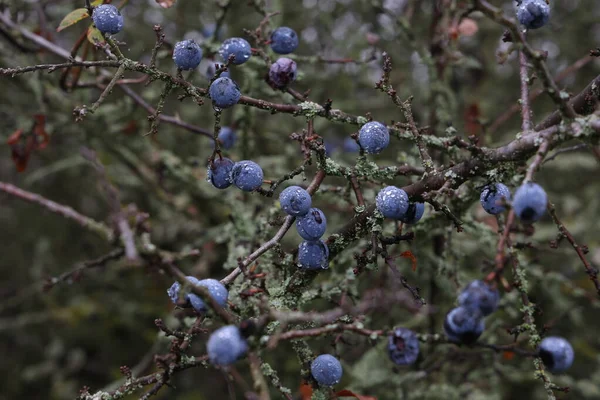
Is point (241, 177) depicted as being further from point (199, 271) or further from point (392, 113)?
point (392, 113)

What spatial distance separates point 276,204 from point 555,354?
2.71 feet

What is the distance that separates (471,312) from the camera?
894mm

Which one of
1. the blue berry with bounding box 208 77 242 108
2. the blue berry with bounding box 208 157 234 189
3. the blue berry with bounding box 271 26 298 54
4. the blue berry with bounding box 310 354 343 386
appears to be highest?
the blue berry with bounding box 271 26 298 54

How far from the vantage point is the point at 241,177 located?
46.8 inches

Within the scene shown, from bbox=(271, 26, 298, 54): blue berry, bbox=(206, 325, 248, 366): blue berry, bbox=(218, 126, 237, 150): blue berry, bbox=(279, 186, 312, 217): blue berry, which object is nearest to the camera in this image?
bbox=(206, 325, 248, 366): blue berry

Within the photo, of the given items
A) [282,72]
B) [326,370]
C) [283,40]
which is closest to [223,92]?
[282,72]

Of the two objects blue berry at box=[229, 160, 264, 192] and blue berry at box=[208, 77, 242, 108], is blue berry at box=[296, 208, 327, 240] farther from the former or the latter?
blue berry at box=[208, 77, 242, 108]

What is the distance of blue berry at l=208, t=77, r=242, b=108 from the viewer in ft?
3.77

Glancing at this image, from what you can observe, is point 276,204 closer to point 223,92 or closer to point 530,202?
point 223,92

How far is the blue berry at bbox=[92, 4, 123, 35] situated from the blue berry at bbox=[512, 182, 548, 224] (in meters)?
0.94

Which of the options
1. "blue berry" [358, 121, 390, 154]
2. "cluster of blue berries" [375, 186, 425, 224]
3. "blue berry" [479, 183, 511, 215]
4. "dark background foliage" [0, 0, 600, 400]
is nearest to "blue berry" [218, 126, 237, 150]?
"dark background foliage" [0, 0, 600, 400]

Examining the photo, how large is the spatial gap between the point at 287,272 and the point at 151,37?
2.64 metres

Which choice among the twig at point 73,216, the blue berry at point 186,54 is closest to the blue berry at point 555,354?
the blue berry at point 186,54

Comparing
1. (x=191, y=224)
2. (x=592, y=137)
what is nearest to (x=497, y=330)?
(x=592, y=137)
